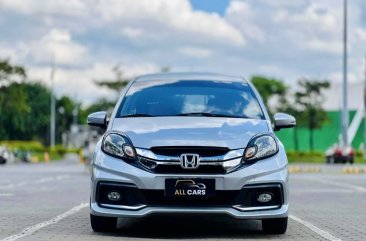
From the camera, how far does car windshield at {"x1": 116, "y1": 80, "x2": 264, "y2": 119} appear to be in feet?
32.4

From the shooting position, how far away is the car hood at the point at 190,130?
8.82 m

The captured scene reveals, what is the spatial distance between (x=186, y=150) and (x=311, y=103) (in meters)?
68.4

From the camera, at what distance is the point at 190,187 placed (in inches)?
342

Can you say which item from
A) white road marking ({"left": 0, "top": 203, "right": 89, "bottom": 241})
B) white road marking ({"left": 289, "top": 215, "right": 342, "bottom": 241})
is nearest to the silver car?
white road marking ({"left": 289, "top": 215, "right": 342, "bottom": 241})

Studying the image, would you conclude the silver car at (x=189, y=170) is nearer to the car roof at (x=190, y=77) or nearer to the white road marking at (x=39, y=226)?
the white road marking at (x=39, y=226)

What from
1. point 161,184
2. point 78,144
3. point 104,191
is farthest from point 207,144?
point 78,144

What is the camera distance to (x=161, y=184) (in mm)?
8680

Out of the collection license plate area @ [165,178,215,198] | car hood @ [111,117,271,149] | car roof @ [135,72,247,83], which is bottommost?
license plate area @ [165,178,215,198]

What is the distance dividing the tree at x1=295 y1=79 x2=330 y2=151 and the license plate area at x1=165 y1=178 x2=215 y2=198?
6725cm

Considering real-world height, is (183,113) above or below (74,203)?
above

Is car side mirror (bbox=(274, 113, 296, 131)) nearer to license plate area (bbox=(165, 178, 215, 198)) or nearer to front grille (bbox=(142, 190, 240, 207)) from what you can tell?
front grille (bbox=(142, 190, 240, 207))

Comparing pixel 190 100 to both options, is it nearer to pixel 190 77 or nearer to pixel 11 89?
pixel 190 77

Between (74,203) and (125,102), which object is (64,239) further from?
(74,203)

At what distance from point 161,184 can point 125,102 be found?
1.72 m
